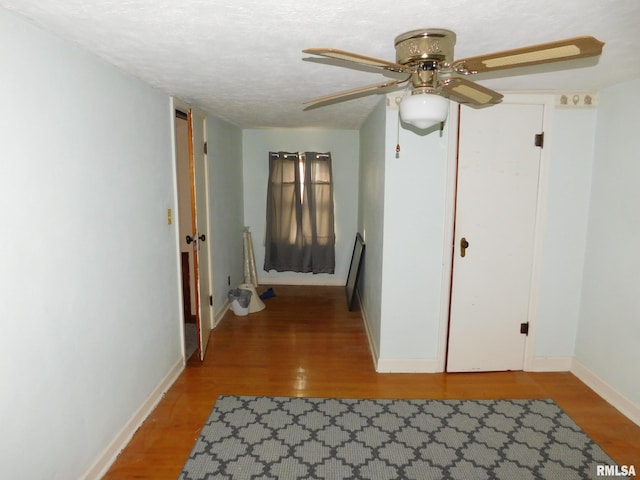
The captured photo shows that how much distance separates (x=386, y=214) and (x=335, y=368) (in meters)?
1.32

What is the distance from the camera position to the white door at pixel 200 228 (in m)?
3.36

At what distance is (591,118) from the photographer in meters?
3.09

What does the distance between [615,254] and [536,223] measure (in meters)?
0.54

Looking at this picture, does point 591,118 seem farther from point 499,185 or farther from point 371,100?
point 371,100

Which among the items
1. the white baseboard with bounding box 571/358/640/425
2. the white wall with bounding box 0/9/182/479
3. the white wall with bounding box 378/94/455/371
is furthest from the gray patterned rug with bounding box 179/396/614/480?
the white wall with bounding box 0/9/182/479

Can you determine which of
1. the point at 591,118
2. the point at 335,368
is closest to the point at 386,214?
the point at 335,368

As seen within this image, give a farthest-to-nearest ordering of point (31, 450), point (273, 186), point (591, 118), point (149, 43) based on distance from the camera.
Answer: point (273, 186) → point (591, 118) → point (149, 43) → point (31, 450)

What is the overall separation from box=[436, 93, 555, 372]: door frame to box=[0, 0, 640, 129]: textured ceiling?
1.49 feet

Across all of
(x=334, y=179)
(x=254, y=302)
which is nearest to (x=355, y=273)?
Answer: (x=254, y=302)

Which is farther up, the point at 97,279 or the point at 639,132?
the point at 639,132

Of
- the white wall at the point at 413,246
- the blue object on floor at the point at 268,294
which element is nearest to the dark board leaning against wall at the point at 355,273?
the blue object on floor at the point at 268,294

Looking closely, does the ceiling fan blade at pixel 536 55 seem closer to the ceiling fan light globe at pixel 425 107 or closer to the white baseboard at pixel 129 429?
the ceiling fan light globe at pixel 425 107

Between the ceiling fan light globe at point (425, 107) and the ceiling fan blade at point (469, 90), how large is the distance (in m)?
0.21

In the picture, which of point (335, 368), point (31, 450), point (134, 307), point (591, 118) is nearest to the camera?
point (31, 450)
